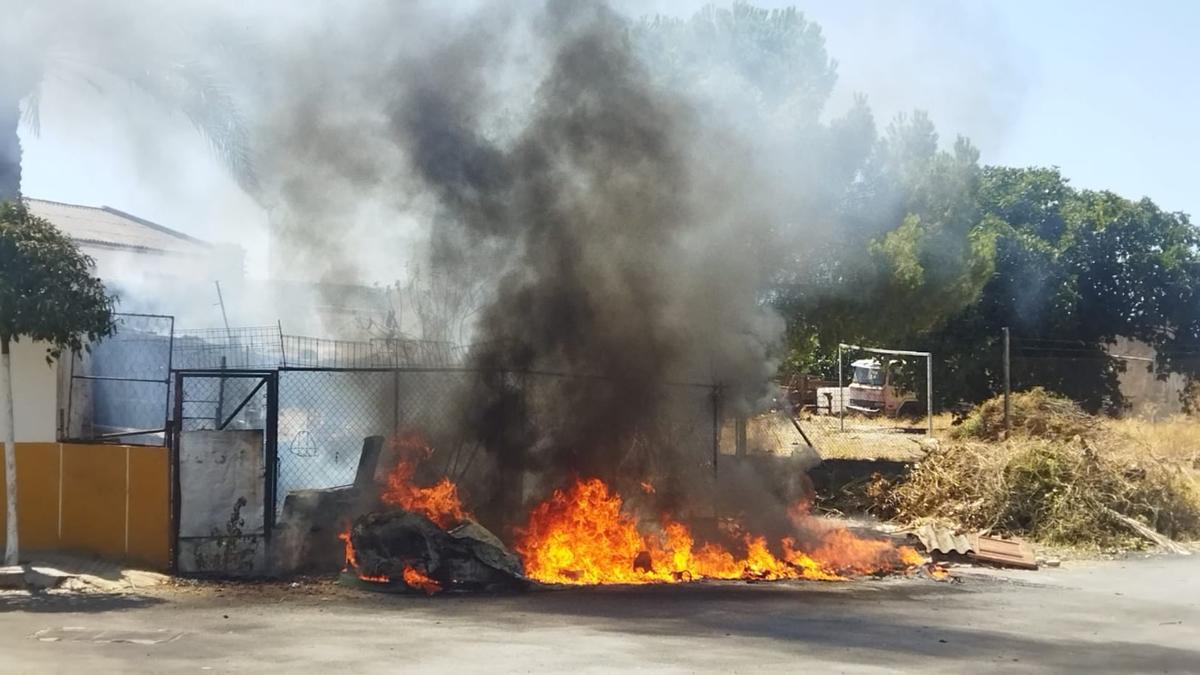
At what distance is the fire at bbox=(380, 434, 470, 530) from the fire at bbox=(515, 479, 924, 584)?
0.82m

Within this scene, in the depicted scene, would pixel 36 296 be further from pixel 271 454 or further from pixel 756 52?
pixel 756 52

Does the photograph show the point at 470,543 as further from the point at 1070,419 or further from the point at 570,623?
the point at 1070,419

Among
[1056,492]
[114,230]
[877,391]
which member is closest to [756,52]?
[1056,492]

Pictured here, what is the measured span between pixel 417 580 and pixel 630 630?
2816 mm

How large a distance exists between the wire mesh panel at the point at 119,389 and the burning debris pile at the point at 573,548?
120 inches

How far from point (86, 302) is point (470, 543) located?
428 centimetres

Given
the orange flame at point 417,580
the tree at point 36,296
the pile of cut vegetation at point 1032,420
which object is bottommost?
the orange flame at point 417,580

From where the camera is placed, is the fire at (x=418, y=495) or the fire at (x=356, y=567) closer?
the fire at (x=356, y=567)

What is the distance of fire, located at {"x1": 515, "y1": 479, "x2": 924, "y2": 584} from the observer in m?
11.5

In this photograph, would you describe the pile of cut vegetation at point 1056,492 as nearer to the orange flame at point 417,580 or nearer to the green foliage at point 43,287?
the orange flame at point 417,580

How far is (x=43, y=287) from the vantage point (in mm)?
10258

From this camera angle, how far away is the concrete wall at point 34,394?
11500mm

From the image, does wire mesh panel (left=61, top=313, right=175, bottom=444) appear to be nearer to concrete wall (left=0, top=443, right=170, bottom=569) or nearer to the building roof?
concrete wall (left=0, top=443, right=170, bottom=569)

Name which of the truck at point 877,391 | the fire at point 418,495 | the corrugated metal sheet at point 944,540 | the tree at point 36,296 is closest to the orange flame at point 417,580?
the fire at point 418,495
